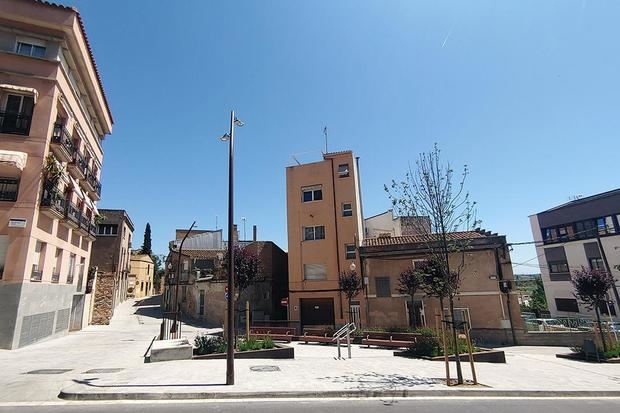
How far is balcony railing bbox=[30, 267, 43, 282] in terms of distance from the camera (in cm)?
1670

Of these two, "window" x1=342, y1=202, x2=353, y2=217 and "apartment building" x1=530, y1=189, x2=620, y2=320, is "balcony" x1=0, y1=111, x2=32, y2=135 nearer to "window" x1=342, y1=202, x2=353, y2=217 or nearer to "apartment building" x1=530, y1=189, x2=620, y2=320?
"window" x1=342, y1=202, x2=353, y2=217

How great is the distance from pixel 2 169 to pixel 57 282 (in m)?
7.25

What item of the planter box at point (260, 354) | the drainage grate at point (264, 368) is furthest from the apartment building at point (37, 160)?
the drainage grate at point (264, 368)

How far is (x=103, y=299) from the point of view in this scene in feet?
99.3

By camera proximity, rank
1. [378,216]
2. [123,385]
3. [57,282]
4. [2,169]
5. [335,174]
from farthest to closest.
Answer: [378,216], [335,174], [57,282], [2,169], [123,385]

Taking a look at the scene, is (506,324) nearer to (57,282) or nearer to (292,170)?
(292,170)

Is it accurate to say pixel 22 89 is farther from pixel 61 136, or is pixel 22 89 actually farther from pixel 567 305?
pixel 567 305

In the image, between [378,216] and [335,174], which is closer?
[335,174]

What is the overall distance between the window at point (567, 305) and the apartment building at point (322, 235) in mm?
27262

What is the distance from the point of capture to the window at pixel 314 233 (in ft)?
95.9

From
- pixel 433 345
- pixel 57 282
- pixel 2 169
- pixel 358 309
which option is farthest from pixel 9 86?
pixel 358 309

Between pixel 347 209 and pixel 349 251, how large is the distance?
11.5 ft

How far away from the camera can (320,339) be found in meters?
20.3

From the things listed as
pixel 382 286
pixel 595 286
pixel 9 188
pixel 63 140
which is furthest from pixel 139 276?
pixel 595 286
